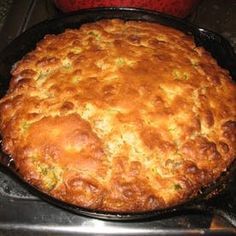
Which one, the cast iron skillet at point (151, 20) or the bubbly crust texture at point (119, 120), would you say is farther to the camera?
the bubbly crust texture at point (119, 120)

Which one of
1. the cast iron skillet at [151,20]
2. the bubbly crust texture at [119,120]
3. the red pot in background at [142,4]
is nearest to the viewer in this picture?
the cast iron skillet at [151,20]

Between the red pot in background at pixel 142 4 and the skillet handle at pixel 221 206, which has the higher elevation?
the red pot in background at pixel 142 4

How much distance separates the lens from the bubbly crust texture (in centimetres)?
152

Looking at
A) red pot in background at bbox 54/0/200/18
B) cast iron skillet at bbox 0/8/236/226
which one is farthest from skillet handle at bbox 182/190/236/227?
red pot in background at bbox 54/0/200/18

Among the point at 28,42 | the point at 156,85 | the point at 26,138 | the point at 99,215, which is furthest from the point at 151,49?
the point at 99,215

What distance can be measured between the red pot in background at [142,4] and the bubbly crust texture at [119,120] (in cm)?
26

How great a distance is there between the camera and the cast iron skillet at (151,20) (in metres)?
1.42

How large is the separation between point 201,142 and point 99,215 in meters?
0.53

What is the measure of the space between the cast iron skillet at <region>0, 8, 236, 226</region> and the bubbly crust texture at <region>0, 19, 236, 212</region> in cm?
6

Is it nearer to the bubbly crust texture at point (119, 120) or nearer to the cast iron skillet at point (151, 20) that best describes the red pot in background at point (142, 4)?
the cast iron skillet at point (151, 20)

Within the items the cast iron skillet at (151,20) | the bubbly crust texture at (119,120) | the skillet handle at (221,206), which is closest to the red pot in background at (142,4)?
the cast iron skillet at (151,20)

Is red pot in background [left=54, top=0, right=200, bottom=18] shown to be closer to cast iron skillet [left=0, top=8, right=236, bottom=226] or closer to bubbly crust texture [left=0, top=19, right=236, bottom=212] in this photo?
cast iron skillet [left=0, top=8, right=236, bottom=226]

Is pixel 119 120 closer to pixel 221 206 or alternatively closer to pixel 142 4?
pixel 221 206

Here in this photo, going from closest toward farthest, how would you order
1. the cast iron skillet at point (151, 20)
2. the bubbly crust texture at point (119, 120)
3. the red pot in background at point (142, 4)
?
the cast iron skillet at point (151, 20)
the bubbly crust texture at point (119, 120)
the red pot in background at point (142, 4)
